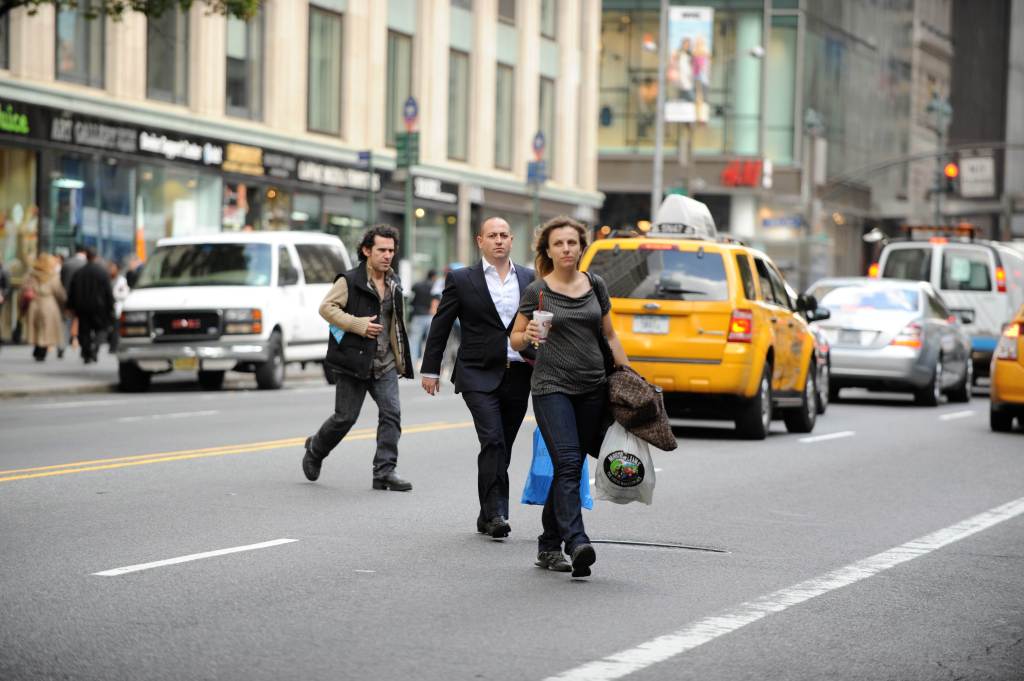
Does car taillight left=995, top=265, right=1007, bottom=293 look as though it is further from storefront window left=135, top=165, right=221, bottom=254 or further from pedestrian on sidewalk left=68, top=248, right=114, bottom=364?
storefront window left=135, top=165, right=221, bottom=254

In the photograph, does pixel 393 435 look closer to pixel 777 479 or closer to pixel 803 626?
pixel 777 479

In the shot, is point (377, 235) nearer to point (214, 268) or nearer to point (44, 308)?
point (214, 268)

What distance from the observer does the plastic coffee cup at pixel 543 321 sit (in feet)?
27.6

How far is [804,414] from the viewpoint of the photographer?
18.8 meters

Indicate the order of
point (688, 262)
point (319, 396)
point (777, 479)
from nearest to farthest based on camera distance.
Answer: point (777, 479) → point (688, 262) → point (319, 396)

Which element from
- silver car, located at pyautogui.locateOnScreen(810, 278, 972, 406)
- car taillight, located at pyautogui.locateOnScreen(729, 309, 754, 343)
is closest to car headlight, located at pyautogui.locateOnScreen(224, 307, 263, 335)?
silver car, located at pyautogui.locateOnScreen(810, 278, 972, 406)

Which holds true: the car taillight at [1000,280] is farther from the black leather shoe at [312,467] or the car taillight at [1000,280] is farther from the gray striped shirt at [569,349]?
the gray striped shirt at [569,349]

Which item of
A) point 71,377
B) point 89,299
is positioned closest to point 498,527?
point 71,377

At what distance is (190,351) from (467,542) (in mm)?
14561

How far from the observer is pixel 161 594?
26.1 ft

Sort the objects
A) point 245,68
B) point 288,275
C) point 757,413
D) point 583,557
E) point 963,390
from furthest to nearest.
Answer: point 245,68 < point 963,390 < point 288,275 < point 757,413 < point 583,557

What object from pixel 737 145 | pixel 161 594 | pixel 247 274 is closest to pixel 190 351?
pixel 247 274

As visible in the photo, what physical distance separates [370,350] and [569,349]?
393 centimetres

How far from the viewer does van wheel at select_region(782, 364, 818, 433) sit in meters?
18.8
